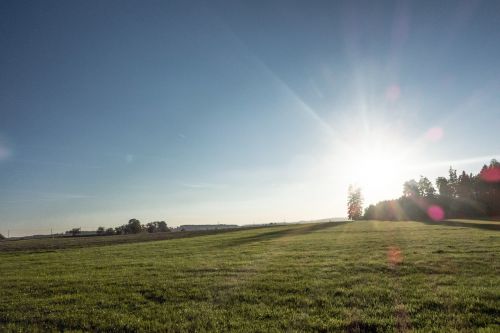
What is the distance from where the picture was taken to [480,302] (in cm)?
1095

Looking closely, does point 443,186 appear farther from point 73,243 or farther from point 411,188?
point 73,243

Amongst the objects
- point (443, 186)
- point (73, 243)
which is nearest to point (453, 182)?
point (443, 186)

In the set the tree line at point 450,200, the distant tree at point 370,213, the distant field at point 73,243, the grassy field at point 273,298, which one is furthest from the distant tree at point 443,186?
the grassy field at point 273,298

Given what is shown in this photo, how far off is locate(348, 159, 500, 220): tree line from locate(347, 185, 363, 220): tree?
12.7m

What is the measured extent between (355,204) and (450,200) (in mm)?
57946

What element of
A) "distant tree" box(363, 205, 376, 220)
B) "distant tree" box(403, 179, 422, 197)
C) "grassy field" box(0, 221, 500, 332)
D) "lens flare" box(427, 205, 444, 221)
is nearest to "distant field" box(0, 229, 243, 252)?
"grassy field" box(0, 221, 500, 332)

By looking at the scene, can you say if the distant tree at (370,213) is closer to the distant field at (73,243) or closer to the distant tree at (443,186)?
the distant tree at (443,186)

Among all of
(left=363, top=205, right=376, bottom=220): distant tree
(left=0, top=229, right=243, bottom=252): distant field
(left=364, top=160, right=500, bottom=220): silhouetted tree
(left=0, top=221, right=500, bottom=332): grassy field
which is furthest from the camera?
(left=363, top=205, right=376, bottom=220): distant tree

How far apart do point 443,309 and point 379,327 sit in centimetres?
295

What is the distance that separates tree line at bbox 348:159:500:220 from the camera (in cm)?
11781

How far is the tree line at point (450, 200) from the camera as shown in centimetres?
11781

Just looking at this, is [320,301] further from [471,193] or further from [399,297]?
[471,193]

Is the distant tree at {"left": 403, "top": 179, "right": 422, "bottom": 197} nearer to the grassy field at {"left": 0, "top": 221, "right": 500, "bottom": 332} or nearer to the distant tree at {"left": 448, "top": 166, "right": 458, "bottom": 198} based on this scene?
the distant tree at {"left": 448, "top": 166, "right": 458, "bottom": 198}

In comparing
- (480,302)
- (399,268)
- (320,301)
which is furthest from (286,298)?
(399,268)
